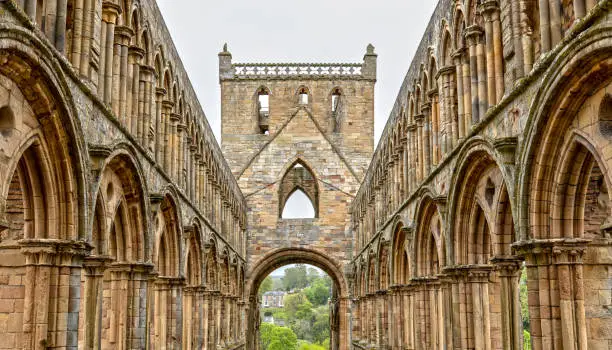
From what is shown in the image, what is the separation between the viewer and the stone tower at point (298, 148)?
35250mm

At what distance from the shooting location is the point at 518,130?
9.91 metres

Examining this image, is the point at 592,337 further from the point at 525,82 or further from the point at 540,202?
the point at 525,82

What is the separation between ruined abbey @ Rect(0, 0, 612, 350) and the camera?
8617 mm

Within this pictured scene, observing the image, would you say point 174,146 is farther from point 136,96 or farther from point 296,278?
point 296,278

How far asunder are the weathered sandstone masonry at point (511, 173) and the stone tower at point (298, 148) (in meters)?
16.5

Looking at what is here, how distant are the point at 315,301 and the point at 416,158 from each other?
12853 centimetres

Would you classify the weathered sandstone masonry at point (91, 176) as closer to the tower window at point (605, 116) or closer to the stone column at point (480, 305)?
the stone column at point (480, 305)

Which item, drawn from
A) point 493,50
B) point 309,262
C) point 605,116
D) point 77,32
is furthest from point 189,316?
point 605,116

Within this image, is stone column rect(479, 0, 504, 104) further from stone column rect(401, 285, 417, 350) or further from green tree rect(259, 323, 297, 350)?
green tree rect(259, 323, 297, 350)

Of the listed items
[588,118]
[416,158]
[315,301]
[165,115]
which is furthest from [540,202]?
[315,301]

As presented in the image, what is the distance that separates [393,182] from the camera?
22.0 m

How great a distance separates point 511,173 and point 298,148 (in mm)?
26008

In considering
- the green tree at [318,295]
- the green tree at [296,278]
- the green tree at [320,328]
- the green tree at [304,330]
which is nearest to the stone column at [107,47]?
the green tree at [320,328]

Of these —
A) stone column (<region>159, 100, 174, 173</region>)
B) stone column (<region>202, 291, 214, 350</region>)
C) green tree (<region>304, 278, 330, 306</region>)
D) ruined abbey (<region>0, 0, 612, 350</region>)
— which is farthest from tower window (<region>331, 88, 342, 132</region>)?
green tree (<region>304, 278, 330, 306</region>)
